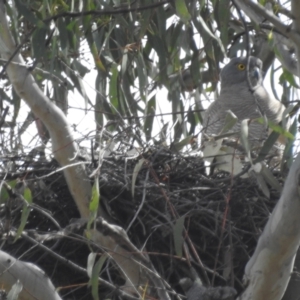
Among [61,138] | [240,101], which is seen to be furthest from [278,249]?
[240,101]

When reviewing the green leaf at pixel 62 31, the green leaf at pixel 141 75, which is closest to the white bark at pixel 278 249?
the green leaf at pixel 62 31

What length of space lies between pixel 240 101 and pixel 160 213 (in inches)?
66.6

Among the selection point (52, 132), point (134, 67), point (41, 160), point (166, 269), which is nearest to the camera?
point (52, 132)

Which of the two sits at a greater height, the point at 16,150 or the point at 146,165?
the point at 16,150

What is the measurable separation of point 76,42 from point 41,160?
47 centimetres

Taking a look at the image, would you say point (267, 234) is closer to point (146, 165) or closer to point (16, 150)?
point (146, 165)

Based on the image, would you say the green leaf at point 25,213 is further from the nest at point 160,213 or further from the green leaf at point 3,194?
the nest at point 160,213

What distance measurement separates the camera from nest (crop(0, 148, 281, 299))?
9.28ft

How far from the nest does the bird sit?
79 centimetres

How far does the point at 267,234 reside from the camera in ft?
6.73

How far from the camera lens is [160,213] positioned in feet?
9.34

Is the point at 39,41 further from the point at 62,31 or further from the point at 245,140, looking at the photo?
the point at 245,140

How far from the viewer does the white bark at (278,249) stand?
197 centimetres

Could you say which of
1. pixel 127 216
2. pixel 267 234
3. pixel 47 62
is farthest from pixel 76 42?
pixel 267 234
